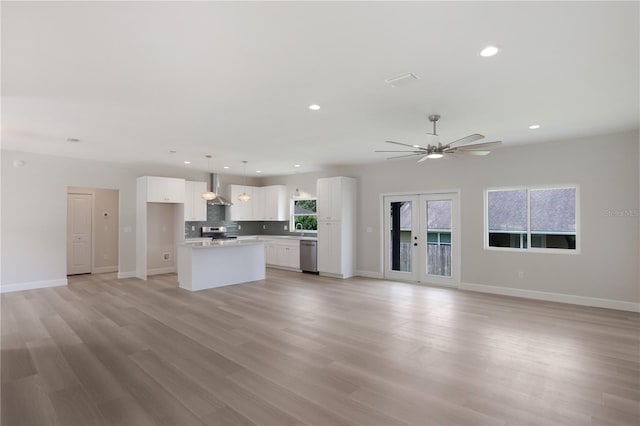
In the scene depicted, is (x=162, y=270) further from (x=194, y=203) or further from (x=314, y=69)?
(x=314, y=69)

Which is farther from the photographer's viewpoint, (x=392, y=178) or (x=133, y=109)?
(x=392, y=178)

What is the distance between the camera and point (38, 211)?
6.86 meters

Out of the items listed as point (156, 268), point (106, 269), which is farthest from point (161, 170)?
point (106, 269)

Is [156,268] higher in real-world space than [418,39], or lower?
lower

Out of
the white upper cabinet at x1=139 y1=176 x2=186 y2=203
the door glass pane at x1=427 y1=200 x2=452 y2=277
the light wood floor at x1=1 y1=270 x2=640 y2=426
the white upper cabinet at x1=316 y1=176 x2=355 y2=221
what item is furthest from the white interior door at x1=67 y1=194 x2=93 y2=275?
the door glass pane at x1=427 y1=200 x2=452 y2=277

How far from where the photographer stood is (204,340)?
395 cm

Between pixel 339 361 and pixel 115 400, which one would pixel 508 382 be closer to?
pixel 339 361

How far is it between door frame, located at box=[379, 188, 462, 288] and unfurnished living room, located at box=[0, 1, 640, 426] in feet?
0.17

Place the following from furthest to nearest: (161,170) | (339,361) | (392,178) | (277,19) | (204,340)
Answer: (161,170) < (392,178) < (204,340) < (339,361) < (277,19)

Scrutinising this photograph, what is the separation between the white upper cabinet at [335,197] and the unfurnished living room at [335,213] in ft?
0.18

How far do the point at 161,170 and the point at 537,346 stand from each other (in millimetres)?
8391

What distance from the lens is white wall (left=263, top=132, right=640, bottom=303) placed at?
5.19 m

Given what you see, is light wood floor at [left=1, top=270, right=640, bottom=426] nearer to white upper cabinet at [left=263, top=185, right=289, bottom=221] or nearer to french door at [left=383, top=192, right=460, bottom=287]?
french door at [left=383, top=192, right=460, bottom=287]

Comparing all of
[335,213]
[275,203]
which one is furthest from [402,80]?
[275,203]
